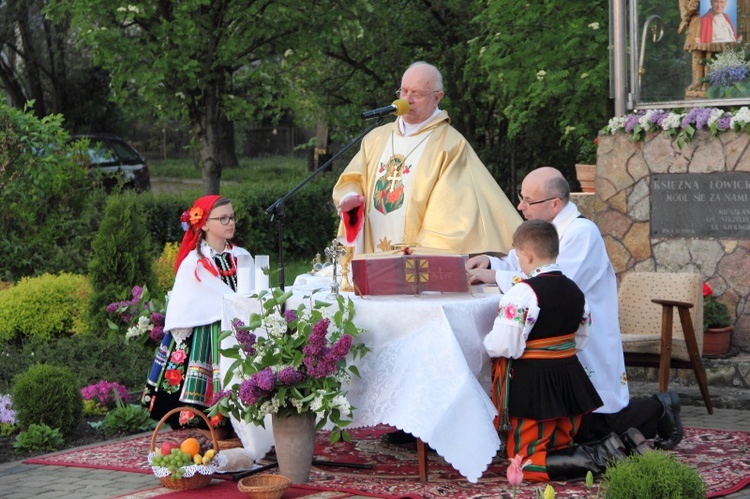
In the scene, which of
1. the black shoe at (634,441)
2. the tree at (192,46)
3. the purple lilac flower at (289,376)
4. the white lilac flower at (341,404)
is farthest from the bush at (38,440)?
the tree at (192,46)

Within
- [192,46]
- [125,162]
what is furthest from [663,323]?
[125,162]

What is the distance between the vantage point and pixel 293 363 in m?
5.82

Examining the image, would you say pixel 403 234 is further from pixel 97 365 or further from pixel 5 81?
pixel 5 81

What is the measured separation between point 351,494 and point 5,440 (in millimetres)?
2797

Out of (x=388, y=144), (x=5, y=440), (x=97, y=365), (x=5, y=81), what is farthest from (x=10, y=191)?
(x=5, y=81)

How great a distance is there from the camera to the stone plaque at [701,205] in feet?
29.7

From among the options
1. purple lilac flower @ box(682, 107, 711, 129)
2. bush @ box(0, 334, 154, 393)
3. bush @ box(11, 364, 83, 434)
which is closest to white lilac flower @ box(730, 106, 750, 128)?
purple lilac flower @ box(682, 107, 711, 129)

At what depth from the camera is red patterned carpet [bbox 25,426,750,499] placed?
5797 mm

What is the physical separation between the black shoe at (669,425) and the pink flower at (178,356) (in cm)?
261

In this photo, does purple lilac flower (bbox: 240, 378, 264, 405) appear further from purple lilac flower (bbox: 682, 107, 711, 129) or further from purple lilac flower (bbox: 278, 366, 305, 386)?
purple lilac flower (bbox: 682, 107, 711, 129)

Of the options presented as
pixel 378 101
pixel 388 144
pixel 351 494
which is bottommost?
pixel 351 494

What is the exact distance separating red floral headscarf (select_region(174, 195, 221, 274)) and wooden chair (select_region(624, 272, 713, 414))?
2899 mm

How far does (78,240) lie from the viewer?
42.4 feet

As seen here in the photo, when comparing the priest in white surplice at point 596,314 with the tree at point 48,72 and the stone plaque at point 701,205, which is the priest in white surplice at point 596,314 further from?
the tree at point 48,72
